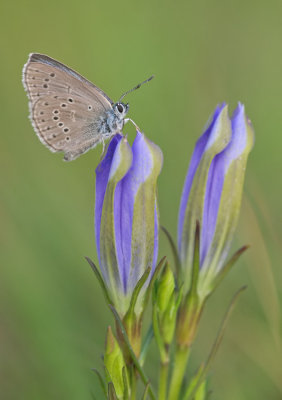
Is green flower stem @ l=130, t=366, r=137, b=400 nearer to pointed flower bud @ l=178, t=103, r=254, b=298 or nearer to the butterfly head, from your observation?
pointed flower bud @ l=178, t=103, r=254, b=298

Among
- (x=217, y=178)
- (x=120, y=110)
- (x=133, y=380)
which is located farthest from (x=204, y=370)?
(x=120, y=110)

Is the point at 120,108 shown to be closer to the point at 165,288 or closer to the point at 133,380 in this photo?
the point at 165,288

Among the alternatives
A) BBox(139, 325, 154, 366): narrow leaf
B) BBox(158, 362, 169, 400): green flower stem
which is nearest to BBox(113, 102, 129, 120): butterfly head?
BBox(139, 325, 154, 366): narrow leaf

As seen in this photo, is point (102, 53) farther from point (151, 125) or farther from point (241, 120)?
point (241, 120)

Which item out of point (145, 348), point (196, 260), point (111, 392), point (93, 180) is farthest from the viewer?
point (93, 180)

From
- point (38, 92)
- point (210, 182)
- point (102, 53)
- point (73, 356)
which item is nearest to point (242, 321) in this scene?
point (73, 356)

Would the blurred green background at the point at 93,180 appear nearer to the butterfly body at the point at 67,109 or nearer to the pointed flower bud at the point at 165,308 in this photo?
the pointed flower bud at the point at 165,308
